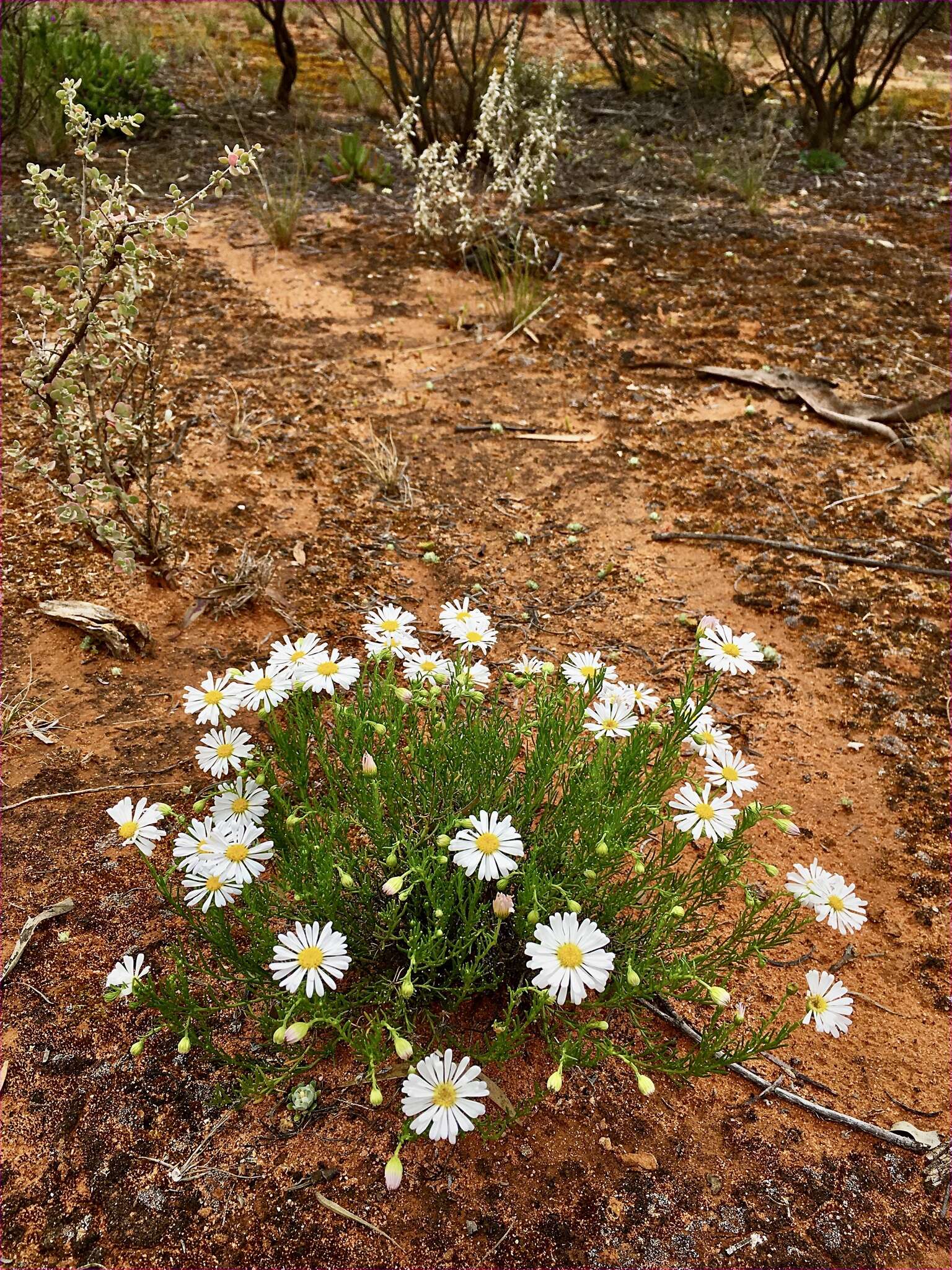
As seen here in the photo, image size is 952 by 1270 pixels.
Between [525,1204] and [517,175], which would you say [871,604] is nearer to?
[525,1204]

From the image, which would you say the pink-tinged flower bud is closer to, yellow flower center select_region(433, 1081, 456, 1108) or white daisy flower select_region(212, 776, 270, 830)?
yellow flower center select_region(433, 1081, 456, 1108)

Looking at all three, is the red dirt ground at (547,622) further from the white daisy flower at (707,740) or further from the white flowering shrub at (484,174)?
the white daisy flower at (707,740)

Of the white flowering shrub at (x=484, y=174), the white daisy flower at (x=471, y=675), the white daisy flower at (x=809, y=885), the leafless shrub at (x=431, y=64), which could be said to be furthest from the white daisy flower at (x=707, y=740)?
the leafless shrub at (x=431, y=64)

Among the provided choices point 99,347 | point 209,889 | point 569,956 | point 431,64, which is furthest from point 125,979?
point 431,64

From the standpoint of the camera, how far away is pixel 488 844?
164cm

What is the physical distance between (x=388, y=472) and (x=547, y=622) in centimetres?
101

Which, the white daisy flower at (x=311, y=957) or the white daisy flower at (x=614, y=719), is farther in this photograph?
the white daisy flower at (x=614, y=719)

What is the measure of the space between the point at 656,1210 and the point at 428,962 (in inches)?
25.2

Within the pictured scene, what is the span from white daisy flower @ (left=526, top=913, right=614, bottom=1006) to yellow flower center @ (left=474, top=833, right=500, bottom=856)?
0.16m

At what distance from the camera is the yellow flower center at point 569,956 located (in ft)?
4.99

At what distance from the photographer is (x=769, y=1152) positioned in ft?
6.04

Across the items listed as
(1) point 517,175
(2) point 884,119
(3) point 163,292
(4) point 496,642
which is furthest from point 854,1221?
(2) point 884,119

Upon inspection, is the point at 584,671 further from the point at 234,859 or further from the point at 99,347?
the point at 99,347

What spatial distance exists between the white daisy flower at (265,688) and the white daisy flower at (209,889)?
0.34 m
